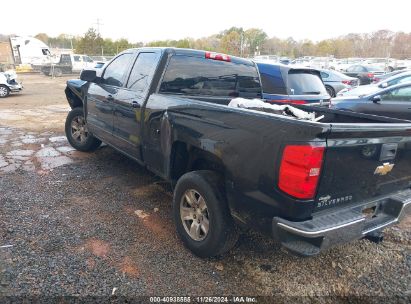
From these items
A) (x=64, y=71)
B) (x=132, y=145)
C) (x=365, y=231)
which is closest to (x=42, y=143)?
(x=132, y=145)

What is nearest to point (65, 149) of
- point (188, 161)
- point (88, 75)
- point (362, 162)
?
point (88, 75)

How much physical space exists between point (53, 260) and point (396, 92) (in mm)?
7761

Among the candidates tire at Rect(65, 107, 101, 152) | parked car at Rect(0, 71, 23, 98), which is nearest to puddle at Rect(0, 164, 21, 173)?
tire at Rect(65, 107, 101, 152)

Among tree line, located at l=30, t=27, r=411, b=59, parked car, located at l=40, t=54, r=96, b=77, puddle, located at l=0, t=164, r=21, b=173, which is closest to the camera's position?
puddle, located at l=0, t=164, r=21, b=173

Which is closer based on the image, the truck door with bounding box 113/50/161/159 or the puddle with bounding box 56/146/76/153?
the truck door with bounding box 113/50/161/159

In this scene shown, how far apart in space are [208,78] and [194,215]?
1.82 meters

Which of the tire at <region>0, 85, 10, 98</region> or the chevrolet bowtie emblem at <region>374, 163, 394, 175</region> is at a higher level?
the chevrolet bowtie emblem at <region>374, 163, 394, 175</region>

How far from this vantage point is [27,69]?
32188mm

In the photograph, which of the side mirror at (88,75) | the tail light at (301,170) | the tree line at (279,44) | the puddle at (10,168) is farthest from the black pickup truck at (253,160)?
the tree line at (279,44)

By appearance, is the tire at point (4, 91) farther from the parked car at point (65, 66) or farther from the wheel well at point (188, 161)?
the wheel well at point (188, 161)

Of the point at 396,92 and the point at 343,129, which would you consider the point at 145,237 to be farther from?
the point at 396,92

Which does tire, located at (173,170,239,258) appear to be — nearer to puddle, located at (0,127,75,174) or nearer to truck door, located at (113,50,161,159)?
truck door, located at (113,50,161,159)

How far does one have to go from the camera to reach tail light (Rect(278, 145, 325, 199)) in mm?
2189

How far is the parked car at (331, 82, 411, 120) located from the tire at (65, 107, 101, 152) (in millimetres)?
6249
